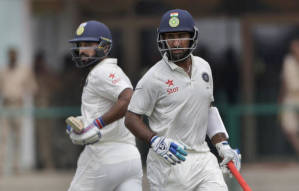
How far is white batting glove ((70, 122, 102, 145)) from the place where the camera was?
6.60 meters

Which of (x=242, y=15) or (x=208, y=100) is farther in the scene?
(x=242, y=15)

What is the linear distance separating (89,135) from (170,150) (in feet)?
2.88

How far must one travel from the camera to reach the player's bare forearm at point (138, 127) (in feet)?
20.1

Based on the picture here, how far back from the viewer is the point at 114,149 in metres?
6.89

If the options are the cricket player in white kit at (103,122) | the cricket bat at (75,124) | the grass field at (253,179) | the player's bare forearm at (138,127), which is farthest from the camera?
the grass field at (253,179)

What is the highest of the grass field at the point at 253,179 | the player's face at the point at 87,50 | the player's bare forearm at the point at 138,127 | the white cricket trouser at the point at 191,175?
the player's face at the point at 87,50

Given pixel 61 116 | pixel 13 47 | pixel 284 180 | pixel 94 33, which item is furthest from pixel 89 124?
pixel 13 47

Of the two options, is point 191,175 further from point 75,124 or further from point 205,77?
point 75,124

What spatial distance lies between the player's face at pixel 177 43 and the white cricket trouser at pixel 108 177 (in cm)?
112

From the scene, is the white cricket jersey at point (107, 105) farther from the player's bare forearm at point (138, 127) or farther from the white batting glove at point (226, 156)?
the white batting glove at point (226, 156)

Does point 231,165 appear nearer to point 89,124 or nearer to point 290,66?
point 89,124

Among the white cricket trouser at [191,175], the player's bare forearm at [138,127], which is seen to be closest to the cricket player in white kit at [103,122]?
the player's bare forearm at [138,127]

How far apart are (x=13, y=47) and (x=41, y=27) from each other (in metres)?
0.93

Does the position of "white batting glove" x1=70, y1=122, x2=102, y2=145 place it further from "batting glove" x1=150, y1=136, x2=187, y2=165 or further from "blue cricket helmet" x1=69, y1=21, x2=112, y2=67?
"batting glove" x1=150, y1=136, x2=187, y2=165
